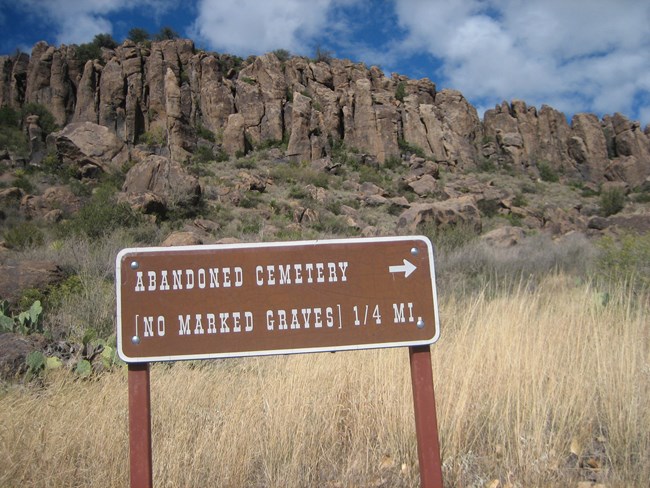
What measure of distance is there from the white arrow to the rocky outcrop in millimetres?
34069

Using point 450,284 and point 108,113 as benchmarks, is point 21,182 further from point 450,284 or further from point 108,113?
point 450,284

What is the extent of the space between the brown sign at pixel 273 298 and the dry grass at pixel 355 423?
99 centimetres

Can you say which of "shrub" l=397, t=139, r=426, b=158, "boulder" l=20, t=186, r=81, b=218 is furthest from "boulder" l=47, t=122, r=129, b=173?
"shrub" l=397, t=139, r=426, b=158

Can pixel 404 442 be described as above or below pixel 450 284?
below

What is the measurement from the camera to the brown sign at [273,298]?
229 centimetres

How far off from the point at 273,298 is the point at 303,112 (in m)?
36.7

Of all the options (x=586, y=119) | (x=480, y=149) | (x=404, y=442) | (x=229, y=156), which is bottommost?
(x=404, y=442)

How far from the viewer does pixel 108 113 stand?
127 feet

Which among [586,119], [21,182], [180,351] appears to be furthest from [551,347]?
[586,119]

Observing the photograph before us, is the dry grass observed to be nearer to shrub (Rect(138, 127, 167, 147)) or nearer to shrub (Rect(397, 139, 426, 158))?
shrub (Rect(138, 127, 167, 147))

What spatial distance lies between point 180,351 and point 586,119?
55.4m

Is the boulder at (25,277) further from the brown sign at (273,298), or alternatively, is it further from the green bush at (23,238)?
the green bush at (23,238)

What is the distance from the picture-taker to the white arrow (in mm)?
2434

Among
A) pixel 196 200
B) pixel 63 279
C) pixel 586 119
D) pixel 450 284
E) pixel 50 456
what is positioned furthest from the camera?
pixel 586 119
